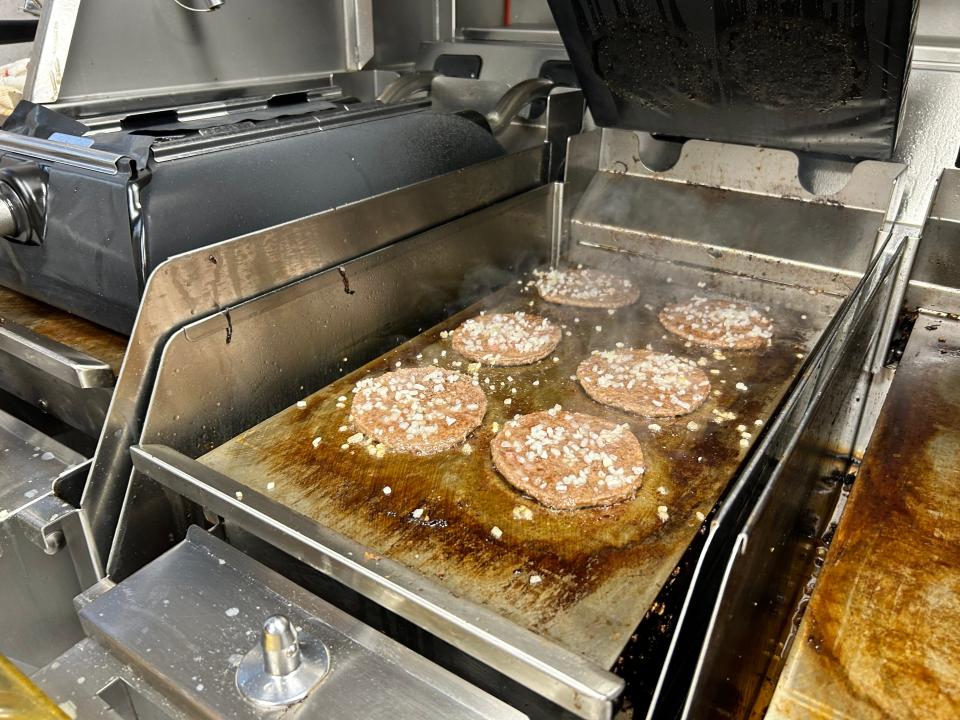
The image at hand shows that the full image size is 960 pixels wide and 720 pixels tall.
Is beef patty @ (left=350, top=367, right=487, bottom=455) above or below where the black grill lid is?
below

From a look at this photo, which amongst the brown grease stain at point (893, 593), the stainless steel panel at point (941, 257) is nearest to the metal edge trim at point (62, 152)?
the brown grease stain at point (893, 593)

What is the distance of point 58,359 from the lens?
5.44 ft

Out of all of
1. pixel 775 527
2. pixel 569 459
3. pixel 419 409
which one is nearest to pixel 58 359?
pixel 419 409

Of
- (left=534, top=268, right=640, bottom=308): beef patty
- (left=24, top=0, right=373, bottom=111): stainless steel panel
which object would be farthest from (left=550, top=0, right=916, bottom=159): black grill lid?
(left=24, top=0, right=373, bottom=111): stainless steel panel

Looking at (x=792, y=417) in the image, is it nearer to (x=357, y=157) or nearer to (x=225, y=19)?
(x=357, y=157)

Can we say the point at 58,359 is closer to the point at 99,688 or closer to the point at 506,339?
the point at 99,688

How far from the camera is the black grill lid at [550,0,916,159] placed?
1.93 m

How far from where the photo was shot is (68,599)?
1.82 m

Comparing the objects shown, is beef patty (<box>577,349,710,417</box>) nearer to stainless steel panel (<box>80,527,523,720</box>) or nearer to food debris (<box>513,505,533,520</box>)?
food debris (<box>513,505,533,520</box>)

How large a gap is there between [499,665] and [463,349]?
1259 mm

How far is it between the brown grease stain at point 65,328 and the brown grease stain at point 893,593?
69.0 inches

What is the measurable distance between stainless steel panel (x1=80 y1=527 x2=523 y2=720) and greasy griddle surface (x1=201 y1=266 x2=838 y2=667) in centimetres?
17

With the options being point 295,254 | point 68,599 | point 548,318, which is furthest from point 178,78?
point 68,599

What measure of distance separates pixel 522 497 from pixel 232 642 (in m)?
0.71
